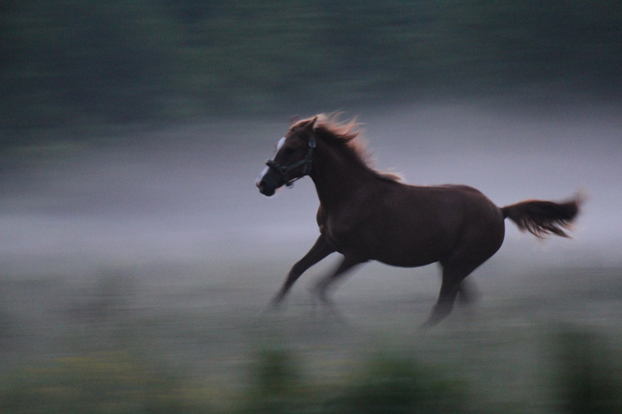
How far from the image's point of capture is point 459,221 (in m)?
4.16

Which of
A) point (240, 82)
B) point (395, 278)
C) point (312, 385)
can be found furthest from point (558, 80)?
point (312, 385)

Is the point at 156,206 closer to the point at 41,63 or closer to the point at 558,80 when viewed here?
the point at 41,63

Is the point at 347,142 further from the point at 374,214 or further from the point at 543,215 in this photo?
the point at 543,215

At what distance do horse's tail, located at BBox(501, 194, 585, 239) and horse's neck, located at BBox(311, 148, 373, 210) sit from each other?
101cm

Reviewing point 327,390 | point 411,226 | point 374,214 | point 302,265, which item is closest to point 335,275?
point 302,265

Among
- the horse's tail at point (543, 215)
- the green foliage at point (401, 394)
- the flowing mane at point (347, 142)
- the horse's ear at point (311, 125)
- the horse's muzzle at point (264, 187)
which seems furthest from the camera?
the horse's tail at point (543, 215)

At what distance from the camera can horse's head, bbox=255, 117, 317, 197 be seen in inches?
158

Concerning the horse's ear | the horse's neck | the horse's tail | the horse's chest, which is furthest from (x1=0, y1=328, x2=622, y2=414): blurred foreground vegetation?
the horse's tail

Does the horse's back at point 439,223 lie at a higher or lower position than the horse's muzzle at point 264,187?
lower

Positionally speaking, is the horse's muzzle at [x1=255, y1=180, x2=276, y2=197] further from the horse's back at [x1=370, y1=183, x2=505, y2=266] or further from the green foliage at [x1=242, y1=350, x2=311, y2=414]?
the green foliage at [x1=242, y1=350, x2=311, y2=414]

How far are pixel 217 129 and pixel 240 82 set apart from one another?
0.63 metres

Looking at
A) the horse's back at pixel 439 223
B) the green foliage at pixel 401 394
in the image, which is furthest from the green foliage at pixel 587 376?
the horse's back at pixel 439 223

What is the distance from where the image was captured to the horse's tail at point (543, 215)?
452 centimetres

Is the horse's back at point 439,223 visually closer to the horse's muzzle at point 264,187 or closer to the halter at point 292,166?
the halter at point 292,166
